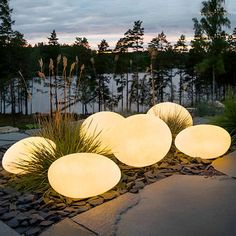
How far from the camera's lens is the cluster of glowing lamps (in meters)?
2.33

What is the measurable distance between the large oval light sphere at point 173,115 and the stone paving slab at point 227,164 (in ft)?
2.36

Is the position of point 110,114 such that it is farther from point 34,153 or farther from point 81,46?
point 81,46

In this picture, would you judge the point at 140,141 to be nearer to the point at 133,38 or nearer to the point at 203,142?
the point at 203,142

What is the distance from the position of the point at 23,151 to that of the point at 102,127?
75cm

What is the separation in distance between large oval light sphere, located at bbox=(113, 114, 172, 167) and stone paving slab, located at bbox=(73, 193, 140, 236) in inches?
21.5

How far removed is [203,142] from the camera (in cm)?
326

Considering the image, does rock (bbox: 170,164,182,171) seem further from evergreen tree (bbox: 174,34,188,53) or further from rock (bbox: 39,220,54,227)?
evergreen tree (bbox: 174,34,188,53)

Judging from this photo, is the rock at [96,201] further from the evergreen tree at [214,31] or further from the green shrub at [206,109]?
the evergreen tree at [214,31]

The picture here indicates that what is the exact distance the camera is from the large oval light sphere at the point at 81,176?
2.30m

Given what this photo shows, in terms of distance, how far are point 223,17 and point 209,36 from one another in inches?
51.9

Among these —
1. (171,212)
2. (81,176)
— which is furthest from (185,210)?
(81,176)

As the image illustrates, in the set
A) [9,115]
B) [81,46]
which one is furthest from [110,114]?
[9,115]

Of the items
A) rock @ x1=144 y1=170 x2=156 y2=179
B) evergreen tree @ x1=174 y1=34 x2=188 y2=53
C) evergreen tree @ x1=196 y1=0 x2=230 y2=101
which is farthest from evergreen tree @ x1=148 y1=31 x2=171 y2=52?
rock @ x1=144 y1=170 x2=156 y2=179

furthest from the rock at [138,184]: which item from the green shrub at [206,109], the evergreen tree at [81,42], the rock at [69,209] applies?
the evergreen tree at [81,42]
